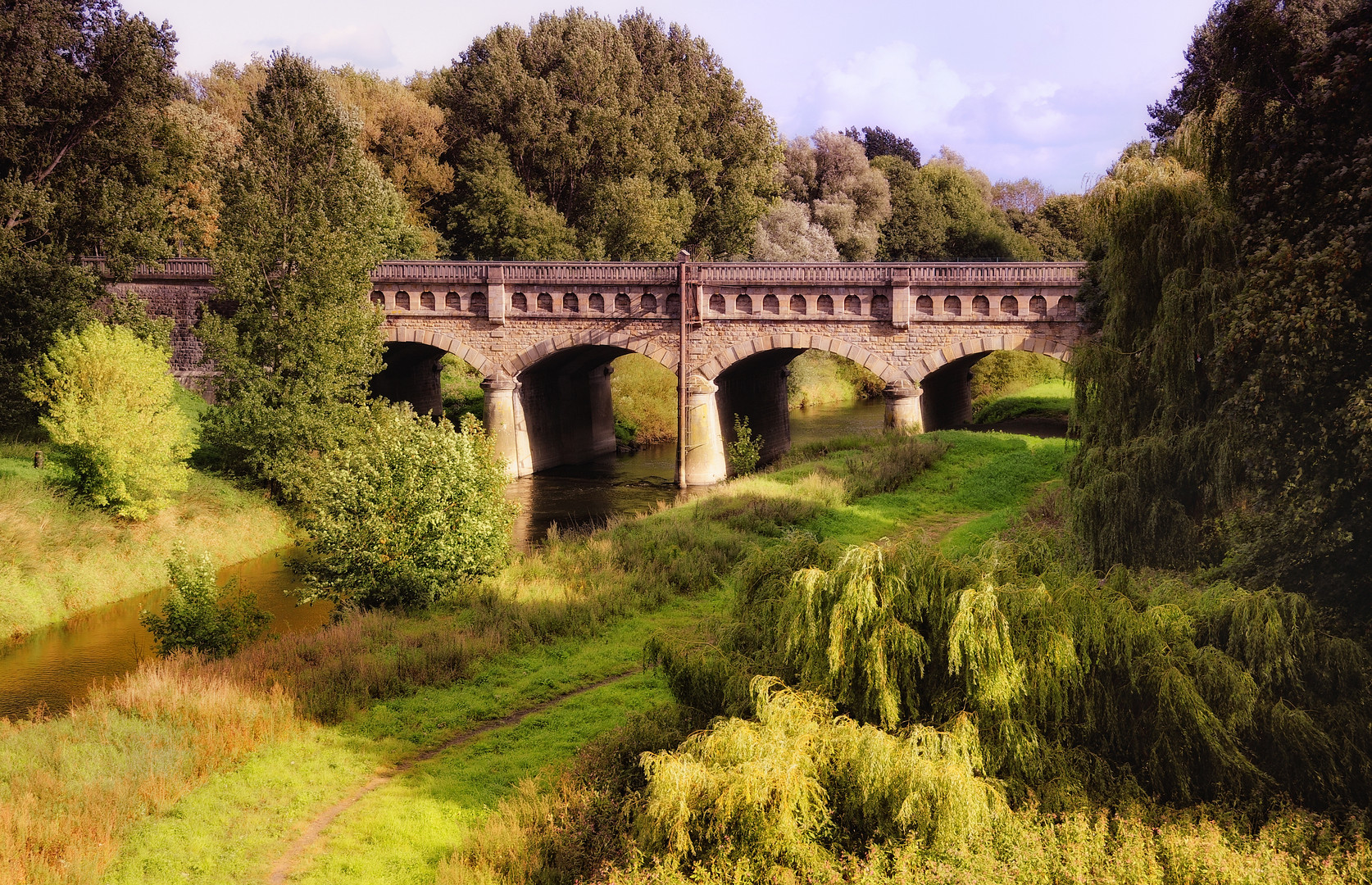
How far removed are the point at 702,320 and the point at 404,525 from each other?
1734cm

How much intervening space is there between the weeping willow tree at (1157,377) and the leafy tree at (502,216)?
3381cm

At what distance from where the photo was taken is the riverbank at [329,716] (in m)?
10.9

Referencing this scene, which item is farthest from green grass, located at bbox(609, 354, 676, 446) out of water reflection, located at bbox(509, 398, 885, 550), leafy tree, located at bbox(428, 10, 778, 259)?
leafy tree, located at bbox(428, 10, 778, 259)

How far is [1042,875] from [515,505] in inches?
624

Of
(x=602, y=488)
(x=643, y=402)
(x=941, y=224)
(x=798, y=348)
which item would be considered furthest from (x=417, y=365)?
(x=941, y=224)

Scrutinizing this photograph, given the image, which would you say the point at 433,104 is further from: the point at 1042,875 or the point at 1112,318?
the point at 1042,875

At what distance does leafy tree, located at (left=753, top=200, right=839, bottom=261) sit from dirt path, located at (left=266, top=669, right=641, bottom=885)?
148 feet

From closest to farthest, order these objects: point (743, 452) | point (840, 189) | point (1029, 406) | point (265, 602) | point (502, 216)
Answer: point (265, 602) → point (743, 452) → point (1029, 406) → point (502, 216) → point (840, 189)

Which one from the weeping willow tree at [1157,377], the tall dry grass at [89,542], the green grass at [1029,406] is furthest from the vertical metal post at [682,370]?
the weeping willow tree at [1157,377]

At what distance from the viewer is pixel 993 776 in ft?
28.8

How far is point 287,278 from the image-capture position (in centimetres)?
2881

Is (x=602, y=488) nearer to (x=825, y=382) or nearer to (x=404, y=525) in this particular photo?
(x=404, y=525)

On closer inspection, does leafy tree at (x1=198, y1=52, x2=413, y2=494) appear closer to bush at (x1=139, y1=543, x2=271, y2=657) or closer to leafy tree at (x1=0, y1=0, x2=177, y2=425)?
leafy tree at (x1=0, y1=0, x2=177, y2=425)

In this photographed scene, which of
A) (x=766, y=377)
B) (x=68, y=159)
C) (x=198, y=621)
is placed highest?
(x=68, y=159)
